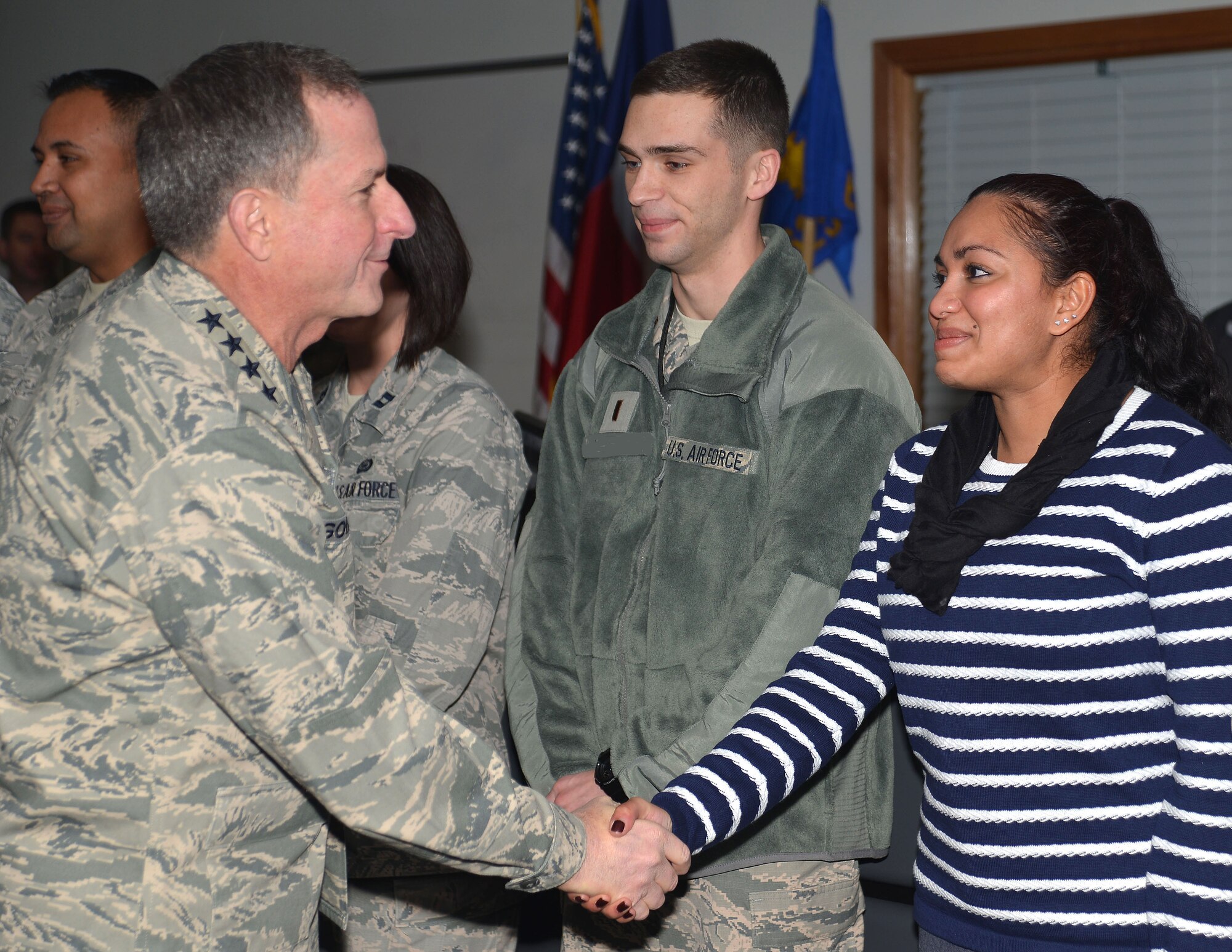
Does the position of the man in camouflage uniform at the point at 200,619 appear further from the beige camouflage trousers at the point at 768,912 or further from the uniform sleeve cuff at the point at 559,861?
the beige camouflage trousers at the point at 768,912

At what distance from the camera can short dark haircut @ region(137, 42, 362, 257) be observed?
4.50ft

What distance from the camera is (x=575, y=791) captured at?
1.81 meters

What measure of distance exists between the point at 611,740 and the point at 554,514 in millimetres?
406

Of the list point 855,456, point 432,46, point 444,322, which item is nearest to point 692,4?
point 432,46

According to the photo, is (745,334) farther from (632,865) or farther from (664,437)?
(632,865)

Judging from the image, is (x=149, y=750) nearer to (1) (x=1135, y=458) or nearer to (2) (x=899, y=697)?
(2) (x=899, y=697)

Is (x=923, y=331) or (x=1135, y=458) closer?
(x=1135, y=458)

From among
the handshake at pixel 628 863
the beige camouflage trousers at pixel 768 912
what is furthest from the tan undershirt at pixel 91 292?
the beige camouflage trousers at pixel 768 912

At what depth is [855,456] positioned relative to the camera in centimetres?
173

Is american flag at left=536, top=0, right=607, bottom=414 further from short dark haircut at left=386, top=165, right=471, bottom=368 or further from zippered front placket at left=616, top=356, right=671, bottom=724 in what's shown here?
zippered front placket at left=616, top=356, right=671, bottom=724

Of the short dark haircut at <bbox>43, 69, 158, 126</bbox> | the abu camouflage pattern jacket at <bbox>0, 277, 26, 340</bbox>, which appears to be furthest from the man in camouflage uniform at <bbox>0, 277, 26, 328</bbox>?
the short dark haircut at <bbox>43, 69, 158, 126</bbox>

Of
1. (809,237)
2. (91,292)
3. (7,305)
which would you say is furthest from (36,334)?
(809,237)

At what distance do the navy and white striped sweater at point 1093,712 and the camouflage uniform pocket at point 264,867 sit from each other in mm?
789

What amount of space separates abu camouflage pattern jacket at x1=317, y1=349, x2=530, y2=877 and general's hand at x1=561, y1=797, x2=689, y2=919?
323 mm
